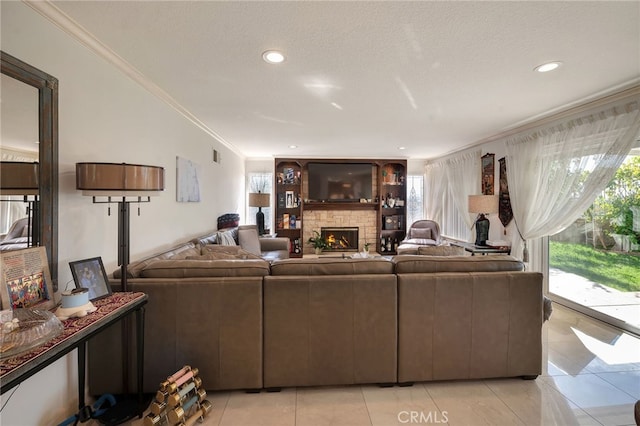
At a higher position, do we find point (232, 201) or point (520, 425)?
point (232, 201)

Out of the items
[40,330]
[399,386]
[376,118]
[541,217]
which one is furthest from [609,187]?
[40,330]

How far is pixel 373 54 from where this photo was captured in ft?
6.86

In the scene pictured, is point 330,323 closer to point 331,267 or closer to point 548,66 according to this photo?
point 331,267

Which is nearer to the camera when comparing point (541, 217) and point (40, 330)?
point (40, 330)

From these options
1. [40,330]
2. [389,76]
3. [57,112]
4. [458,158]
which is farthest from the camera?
[458,158]

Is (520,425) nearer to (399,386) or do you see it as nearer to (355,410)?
(399,386)

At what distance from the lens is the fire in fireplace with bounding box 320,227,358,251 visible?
22.7 feet

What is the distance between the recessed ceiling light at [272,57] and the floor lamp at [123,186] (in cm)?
115

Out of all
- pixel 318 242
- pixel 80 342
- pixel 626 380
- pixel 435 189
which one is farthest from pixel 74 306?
pixel 435 189

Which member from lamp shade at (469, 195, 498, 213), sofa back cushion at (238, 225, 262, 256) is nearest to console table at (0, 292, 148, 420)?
sofa back cushion at (238, 225, 262, 256)

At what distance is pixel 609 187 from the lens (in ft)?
10.1

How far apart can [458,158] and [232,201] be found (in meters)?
4.66

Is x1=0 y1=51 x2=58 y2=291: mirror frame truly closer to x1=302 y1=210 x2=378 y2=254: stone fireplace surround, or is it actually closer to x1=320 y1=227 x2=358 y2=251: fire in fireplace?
x1=302 y1=210 x2=378 y2=254: stone fireplace surround

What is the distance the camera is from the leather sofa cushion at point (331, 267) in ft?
6.60
